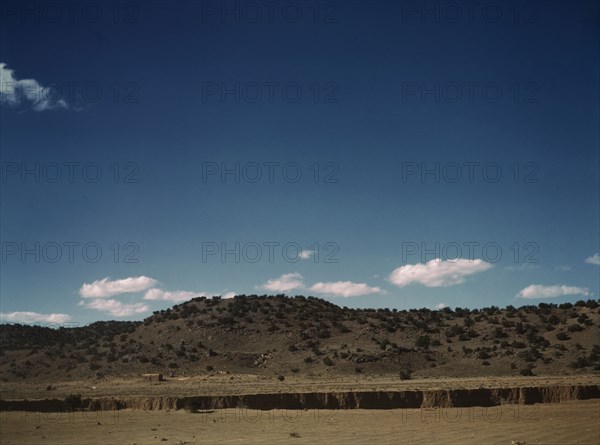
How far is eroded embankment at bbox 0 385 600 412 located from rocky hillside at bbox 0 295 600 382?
1454 cm

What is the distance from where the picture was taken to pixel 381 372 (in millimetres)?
48750

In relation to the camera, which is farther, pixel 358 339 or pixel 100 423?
pixel 358 339

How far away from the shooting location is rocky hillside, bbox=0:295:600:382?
49.3 m

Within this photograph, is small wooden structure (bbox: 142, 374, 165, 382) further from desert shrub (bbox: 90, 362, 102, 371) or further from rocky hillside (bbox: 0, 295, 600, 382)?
desert shrub (bbox: 90, 362, 102, 371)

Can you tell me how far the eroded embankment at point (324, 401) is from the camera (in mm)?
26266

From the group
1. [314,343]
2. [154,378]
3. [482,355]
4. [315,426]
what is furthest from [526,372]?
[154,378]

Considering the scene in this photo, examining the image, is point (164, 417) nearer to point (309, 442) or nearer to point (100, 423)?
point (100, 423)

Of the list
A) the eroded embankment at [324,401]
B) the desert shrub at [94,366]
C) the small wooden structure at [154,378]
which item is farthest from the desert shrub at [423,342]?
the desert shrub at [94,366]

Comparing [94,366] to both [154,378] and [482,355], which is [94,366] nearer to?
[154,378]

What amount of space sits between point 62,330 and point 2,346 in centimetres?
1480

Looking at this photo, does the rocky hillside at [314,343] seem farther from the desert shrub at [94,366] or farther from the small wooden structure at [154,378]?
the small wooden structure at [154,378]

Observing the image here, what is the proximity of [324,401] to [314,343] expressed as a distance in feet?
100

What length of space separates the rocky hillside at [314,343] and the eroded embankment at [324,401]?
47.7 feet

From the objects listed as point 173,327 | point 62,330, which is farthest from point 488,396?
point 62,330
